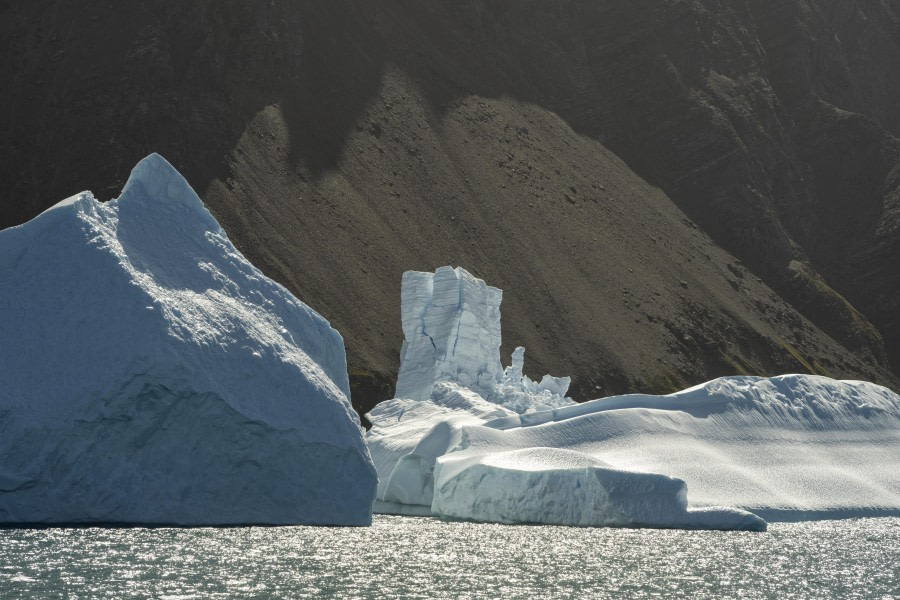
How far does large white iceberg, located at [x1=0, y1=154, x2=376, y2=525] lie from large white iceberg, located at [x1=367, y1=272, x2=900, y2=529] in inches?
165

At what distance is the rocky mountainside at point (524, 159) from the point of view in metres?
60.2

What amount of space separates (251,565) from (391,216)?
47.2 meters

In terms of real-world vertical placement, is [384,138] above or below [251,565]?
above

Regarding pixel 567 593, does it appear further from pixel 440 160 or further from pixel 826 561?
pixel 440 160

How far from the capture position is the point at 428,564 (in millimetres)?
18172

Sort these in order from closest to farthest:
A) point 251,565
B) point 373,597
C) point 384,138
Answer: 1. point 373,597
2. point 251,565
3. point 384,138

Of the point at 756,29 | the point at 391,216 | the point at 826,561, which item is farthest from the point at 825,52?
the point at 826,561

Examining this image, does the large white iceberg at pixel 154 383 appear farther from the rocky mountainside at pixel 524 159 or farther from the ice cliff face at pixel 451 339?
the rocky mountainside at pixel 524 159

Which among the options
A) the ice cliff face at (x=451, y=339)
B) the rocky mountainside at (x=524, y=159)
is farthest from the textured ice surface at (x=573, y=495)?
the rocky mountainside at (x=524, y=159)

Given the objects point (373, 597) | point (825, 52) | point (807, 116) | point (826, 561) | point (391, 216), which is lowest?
→ point (373, 597)

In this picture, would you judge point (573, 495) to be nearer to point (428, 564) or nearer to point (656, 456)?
point (656, 456)

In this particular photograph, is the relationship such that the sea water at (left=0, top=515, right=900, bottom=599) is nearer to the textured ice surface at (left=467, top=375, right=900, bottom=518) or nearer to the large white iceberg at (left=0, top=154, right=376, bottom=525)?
the large white iceberg at (left=0, top=154, right=376, bottom=525)

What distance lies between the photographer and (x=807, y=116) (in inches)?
3612

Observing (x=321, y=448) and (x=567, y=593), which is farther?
(x=321, y=448)
